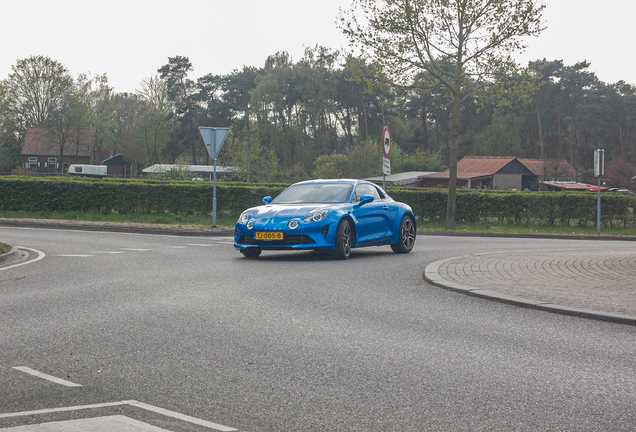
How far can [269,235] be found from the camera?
13.0 metres

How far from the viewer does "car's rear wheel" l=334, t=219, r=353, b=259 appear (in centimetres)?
1319

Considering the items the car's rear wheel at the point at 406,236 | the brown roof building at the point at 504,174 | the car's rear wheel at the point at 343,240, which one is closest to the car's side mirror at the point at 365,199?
the car's rear wheel at the point at 343,240

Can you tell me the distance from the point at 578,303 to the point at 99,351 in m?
5.18

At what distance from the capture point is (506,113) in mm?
95938

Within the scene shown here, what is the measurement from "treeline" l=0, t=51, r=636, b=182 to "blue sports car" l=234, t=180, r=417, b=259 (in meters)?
56.7

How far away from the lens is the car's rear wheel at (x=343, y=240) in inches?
519

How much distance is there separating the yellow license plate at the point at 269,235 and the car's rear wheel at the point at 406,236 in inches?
122

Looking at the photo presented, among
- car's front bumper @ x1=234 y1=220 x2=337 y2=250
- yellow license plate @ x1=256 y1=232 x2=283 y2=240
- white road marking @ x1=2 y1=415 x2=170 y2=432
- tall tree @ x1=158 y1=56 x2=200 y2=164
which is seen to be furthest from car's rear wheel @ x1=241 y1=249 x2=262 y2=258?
tall tree @ x1=158 y1=56 x2=200 y2=164

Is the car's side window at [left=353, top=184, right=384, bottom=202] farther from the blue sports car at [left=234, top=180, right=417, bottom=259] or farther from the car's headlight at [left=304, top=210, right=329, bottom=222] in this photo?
the car's headlight at [left=304, top=210, right=329, bottom=222]

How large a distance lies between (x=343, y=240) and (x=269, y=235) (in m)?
1.36

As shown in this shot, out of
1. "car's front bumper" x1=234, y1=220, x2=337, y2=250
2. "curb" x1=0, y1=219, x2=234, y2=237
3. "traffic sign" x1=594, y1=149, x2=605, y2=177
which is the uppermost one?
"traffic sign" x1=594, y1=149, x2=605, y2=177

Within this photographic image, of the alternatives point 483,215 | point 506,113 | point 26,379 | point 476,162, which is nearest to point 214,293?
point 26,379

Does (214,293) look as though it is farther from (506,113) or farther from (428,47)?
(506,113)

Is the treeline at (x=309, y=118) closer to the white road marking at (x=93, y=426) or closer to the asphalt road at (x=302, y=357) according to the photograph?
the asphalt road at (x=302, y=357)
